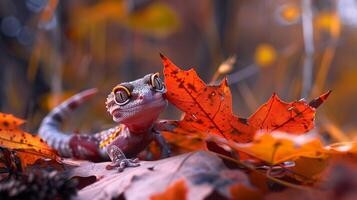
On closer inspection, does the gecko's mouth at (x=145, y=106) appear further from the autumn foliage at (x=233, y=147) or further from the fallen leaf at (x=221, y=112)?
the fallen leaf at (x=221, y=112)

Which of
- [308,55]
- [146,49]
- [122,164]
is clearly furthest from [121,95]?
[146,49]

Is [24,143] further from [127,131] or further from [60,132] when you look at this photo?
[60,132]

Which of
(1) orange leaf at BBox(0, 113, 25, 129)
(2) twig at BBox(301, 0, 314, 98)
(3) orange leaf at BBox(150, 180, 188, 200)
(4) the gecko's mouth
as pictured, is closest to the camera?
(3) orange leaf at BBox(150, 180, 188, 200)

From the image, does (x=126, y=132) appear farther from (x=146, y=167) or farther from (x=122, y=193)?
(x=122, y=193)

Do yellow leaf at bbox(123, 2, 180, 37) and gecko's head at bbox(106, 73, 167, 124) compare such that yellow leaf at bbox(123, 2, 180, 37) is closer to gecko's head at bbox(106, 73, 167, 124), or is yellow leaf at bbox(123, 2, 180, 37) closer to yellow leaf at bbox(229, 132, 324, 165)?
gecko's head at bbox(106, 73, 167, 124)

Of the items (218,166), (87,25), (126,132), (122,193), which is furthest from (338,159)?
(87,25)

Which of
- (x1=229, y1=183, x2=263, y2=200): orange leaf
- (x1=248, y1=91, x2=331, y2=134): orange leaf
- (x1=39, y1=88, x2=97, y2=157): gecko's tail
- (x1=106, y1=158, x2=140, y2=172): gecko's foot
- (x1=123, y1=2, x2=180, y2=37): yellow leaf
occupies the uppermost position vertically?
(x1=123, y1=2, x2=180, y2=37): yellow leaf

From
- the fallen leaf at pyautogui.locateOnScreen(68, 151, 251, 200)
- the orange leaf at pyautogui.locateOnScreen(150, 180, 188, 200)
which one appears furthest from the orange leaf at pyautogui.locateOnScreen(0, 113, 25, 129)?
the orange leaf at pyautogui.locateOnScreen(150, 180, 188, 200)
